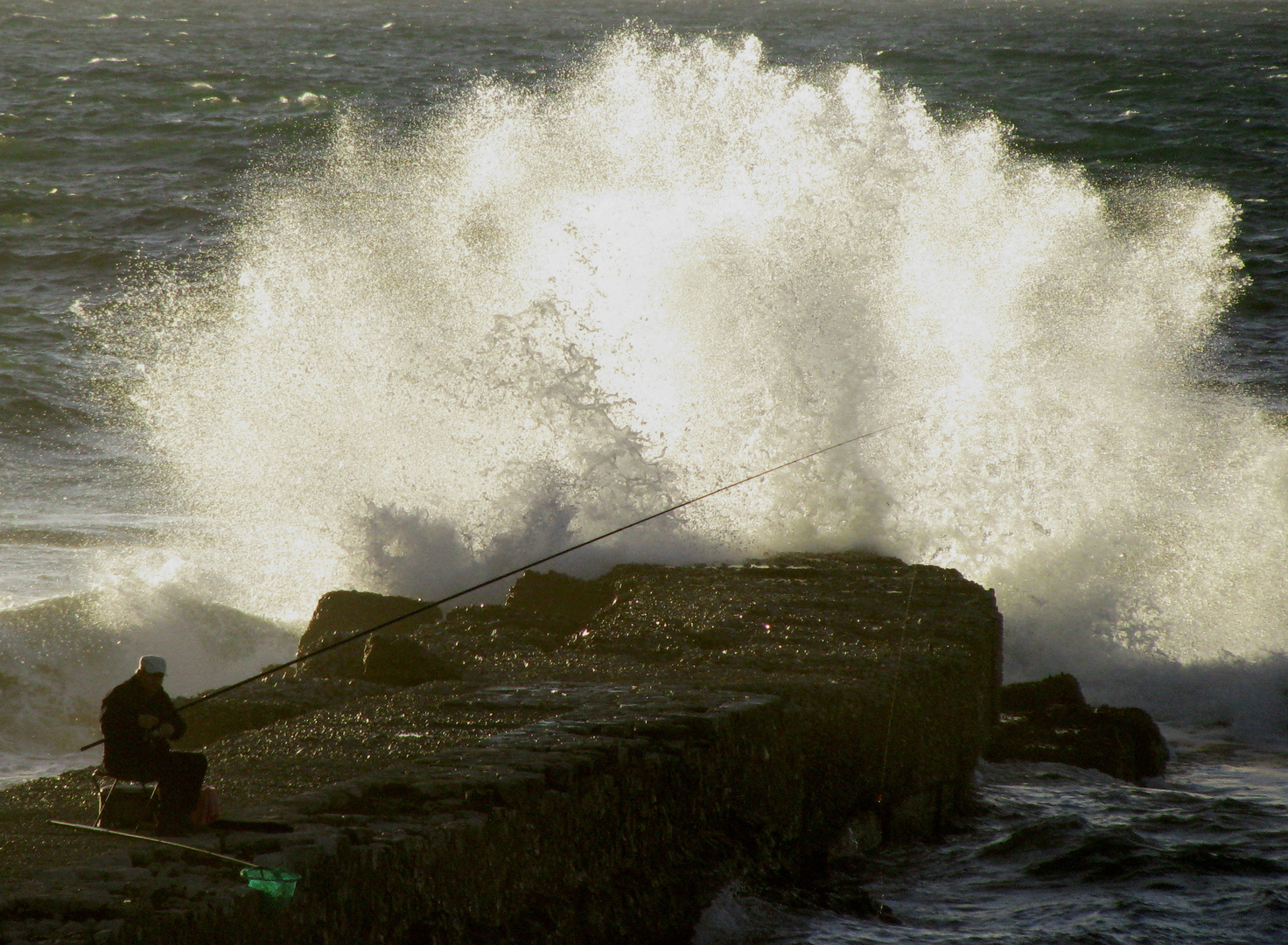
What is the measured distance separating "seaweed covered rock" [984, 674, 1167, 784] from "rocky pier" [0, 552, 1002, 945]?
19.8 inches

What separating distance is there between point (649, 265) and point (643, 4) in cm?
5529

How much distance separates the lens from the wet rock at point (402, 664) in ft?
20.0

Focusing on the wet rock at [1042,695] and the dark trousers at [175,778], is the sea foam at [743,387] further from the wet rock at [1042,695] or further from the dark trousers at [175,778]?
the dark trousers at [175,778]

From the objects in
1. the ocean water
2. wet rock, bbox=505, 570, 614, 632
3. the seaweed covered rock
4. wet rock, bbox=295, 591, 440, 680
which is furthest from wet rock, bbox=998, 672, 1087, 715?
wet rock, bbox=295, 591, 440, 680

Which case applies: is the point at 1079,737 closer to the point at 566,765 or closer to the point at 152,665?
the point at 566,765

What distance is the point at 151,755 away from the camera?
3.86 metres

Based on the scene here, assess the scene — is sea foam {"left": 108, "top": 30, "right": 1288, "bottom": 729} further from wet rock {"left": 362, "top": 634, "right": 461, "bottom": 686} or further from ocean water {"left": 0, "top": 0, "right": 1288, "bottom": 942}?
wet rock {"left": 362, "top": 634, "right": 461, "bottom": 686}

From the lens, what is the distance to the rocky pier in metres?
3.77

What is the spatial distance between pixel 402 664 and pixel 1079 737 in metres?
3.90

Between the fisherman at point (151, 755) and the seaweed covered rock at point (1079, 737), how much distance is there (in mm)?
4804

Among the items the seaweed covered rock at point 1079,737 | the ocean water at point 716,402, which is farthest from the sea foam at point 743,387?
the seaweed covered rock at point 1079,737

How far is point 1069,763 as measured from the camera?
744 centimetres

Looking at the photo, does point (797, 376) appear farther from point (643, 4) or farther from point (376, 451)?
point (643, 4)

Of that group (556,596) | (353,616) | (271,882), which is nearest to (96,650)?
(353,616)
